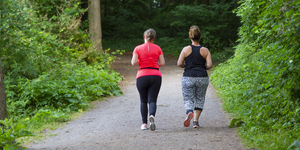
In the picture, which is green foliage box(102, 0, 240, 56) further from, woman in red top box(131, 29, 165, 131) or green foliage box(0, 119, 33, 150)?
green foliage box(0, 119, 33, 150)

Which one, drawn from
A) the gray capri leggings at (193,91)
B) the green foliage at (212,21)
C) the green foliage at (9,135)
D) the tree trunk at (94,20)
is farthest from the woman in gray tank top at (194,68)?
the green foliage at (212,21)

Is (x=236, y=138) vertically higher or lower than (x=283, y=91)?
lower

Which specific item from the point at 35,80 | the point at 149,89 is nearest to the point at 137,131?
the point at 149,89

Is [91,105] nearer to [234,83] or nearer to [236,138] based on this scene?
[234,83]

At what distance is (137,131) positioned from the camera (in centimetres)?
592

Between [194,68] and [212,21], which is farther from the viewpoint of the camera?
[212,21]

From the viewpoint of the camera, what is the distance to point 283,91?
14.4 ft

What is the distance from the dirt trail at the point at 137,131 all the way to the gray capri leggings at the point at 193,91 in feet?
1.58

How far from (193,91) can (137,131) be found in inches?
53.4

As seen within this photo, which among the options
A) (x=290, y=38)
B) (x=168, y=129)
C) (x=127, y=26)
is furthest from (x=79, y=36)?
(x=127, y=26)

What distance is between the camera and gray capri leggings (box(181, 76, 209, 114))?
233 inches

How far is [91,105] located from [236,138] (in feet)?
16.3

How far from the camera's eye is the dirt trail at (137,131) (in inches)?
191

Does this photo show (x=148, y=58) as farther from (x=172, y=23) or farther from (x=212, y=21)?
(x=212, y=21)
